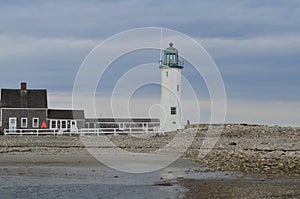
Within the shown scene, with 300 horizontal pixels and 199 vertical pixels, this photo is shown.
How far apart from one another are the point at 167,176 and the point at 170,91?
1188 inches

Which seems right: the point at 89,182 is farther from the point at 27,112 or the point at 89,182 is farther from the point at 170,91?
the point at 27,112

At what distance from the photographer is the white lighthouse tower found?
46.0 m

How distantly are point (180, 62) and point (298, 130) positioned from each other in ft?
49.3

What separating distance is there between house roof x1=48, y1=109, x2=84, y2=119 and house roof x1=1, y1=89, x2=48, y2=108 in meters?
1.69

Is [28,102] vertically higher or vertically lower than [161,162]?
higher

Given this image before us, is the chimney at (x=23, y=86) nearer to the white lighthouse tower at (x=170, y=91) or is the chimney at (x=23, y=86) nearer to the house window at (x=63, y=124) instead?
the house window at (x=63, y=124)

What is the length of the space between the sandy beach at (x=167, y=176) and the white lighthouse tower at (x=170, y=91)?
1854 centimetres

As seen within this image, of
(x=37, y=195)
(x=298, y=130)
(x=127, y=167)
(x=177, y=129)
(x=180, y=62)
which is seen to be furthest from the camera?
(x=180, y=62)

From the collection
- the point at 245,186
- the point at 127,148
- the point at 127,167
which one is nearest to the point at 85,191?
the point at 245,186

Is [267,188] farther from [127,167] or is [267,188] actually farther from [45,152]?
[45,152]

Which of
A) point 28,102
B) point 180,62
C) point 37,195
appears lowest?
point 37,195

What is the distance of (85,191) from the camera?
547 inches

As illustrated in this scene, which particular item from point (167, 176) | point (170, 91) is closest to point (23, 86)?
point (170, 91)

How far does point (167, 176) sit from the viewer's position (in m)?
16.8
